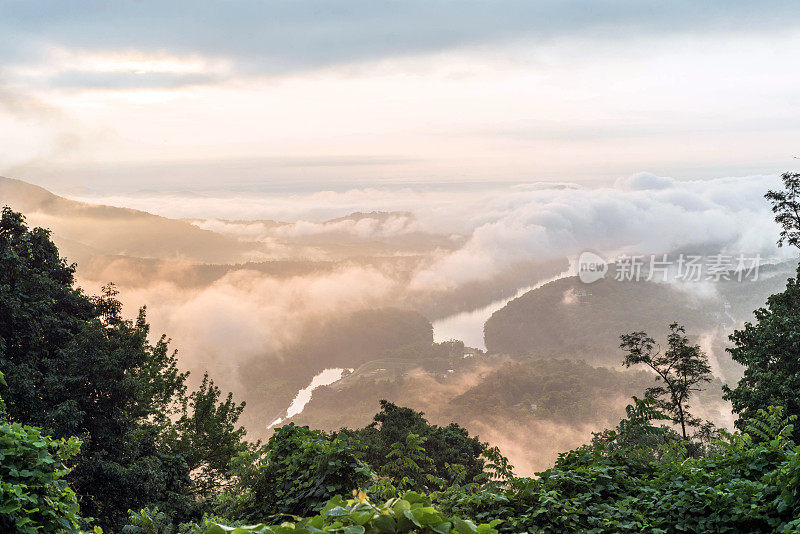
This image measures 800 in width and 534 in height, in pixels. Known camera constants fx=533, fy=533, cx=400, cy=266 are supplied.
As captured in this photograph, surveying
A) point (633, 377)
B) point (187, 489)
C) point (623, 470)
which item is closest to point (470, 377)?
point (633, 377)

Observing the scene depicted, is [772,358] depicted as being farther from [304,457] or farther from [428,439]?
[304,457]

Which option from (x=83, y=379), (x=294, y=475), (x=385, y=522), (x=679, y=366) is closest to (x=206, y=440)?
(x=83, y=379)

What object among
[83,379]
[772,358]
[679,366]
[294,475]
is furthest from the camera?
[679,366]

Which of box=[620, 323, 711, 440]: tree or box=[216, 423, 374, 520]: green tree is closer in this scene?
box=[216, 423, 374, 520]: green tree

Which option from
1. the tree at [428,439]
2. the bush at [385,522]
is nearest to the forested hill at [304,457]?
the bush at [385,522]

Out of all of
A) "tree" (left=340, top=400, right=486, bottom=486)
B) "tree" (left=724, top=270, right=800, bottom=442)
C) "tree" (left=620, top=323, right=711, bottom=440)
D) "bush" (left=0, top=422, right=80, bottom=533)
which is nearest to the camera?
"bush" (left=0, top=422, right=80, bottom=533)

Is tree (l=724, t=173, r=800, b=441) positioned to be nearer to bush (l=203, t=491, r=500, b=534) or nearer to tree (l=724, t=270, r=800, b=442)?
tree (l=724, t=270, r=800, b=442)

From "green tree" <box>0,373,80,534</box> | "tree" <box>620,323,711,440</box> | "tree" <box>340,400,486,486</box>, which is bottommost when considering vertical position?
"tree" <box>340,400,486,486</box>

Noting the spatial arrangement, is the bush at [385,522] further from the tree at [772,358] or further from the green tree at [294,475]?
the tree at [772,358]

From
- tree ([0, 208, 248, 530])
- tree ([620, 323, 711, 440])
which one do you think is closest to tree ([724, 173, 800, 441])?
tree ([620, 323, 711, 440])

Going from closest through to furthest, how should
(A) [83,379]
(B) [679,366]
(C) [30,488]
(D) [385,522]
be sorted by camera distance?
(D) [385,522] → (C) [30,488] → (A) [83,379] → (B) [679,366]

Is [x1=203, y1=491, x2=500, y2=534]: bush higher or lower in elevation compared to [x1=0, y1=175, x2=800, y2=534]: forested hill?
higher
